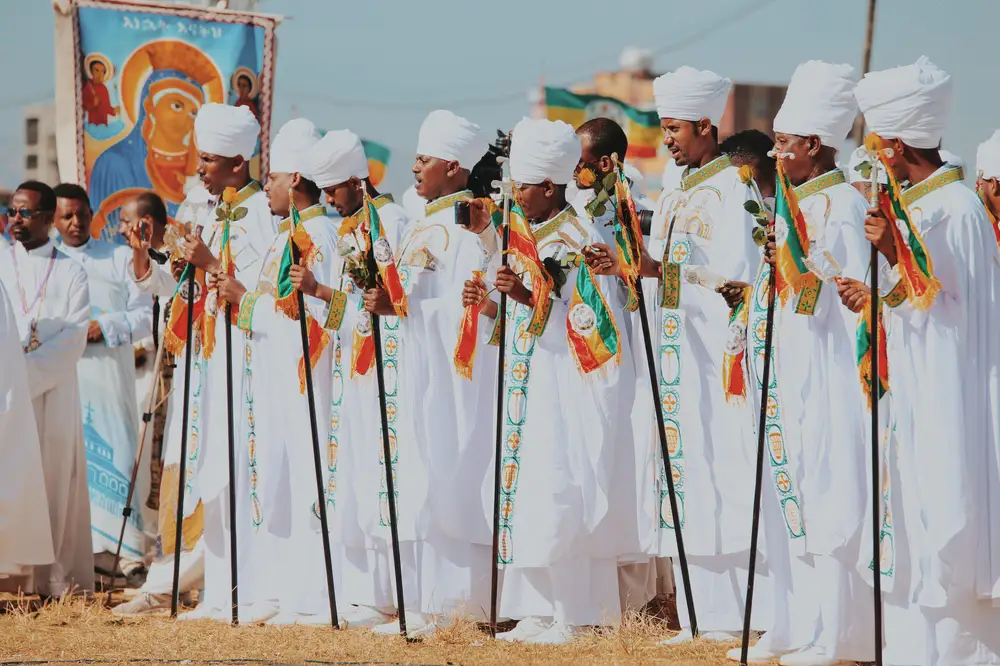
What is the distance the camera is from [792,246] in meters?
6.86

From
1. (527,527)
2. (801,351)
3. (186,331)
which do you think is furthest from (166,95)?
(801,351)

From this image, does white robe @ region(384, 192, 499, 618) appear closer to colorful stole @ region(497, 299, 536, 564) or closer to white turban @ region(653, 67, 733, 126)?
colorful stole @ region(497, 299, 536, 564)

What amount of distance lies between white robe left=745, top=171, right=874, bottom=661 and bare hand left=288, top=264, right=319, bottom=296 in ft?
8.17

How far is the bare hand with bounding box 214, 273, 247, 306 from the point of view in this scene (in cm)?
895

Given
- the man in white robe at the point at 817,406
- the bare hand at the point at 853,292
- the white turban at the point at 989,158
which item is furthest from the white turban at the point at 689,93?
the bare hand at the point at 853,292

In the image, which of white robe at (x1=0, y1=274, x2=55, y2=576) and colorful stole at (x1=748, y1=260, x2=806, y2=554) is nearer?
colorful stole at (x1=748, y1=260, x2=806, y2=554)

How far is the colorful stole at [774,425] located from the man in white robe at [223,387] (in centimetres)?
314

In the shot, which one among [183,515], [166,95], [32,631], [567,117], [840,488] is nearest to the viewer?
[840,488]

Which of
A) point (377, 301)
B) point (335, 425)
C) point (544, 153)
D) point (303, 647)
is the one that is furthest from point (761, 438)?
point (335, 425)

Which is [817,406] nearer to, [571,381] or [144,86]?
[571,381]

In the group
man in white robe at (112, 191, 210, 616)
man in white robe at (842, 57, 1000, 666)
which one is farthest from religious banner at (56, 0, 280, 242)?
man in white robe at (842, 57, 1000, 666)

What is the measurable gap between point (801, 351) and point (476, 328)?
1.91 m

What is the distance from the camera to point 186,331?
9.59 m

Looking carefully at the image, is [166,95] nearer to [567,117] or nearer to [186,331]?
[186,331]
